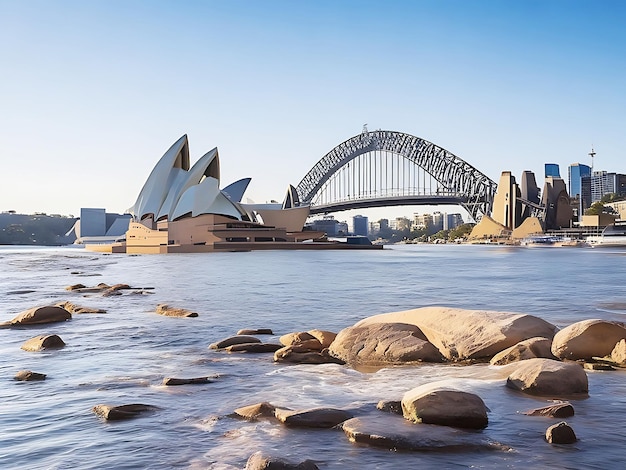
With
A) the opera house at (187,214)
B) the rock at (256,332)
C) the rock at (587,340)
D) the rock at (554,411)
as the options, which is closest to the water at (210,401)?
the rock at (554,411)

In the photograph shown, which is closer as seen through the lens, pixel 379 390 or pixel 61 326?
pixel 379 390

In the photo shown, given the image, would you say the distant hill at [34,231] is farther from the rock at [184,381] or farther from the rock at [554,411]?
the rock at [554,411]

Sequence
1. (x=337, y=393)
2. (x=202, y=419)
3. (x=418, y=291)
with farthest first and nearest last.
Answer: (x=418, y=291) < (x=337, y=393) < (x=202, y=419)

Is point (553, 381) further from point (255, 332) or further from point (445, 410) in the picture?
point (255, 332)

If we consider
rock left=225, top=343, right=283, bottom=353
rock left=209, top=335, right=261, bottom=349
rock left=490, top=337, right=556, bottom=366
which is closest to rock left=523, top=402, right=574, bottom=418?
rock left=490, top=337, right=556, bottom=366

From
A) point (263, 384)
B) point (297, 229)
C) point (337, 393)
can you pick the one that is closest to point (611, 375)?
point (337, 393)

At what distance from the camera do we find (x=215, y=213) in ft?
262

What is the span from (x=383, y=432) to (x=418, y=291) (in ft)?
54.3

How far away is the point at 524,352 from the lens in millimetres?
8117

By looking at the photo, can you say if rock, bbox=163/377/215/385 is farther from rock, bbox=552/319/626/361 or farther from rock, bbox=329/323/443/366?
rock, bbox=552/319/626/361

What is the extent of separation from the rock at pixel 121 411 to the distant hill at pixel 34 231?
573ft

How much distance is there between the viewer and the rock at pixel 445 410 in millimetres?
5488

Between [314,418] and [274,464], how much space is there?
1.38 metres

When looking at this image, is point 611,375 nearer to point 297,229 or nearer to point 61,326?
point 61,326
